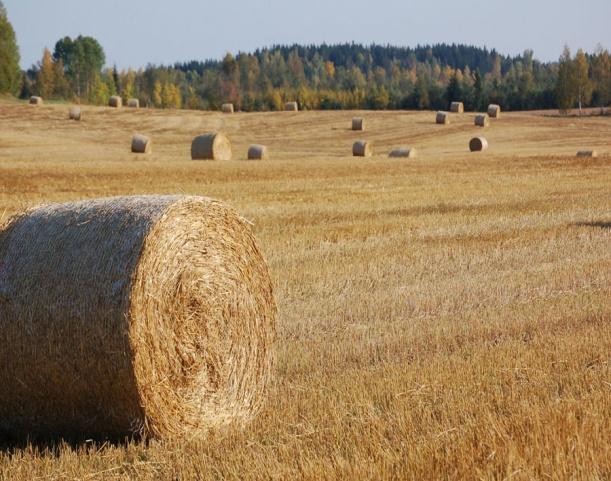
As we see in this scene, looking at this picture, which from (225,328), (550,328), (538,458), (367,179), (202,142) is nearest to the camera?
(538,458)

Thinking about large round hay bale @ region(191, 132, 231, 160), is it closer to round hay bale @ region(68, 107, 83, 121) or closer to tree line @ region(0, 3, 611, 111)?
round hay bale @ region(68, 107, 83, 121)

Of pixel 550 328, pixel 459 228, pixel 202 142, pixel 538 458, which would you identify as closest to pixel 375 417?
pixel 538 458

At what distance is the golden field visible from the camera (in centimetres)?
464

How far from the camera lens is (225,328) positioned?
5809mm

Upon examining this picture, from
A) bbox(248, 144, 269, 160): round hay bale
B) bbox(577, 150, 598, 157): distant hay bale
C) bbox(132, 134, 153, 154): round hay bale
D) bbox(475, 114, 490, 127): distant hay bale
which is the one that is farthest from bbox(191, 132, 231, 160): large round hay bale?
bbox(475, 114, 490, 127): distant hay bale

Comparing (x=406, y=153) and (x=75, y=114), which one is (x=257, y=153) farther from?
(x=75, y=114)

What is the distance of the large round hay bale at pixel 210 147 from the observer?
30.1 meters

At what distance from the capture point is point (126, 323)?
16.3 feet

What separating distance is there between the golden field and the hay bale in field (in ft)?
0.72

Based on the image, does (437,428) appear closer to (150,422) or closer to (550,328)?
(150,422)

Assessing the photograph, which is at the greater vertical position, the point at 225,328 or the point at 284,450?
the point at 225,328

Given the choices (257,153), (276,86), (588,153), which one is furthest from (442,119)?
(276,86)

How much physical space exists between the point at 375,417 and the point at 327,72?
16978 cm

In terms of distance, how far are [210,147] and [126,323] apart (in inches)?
1003
